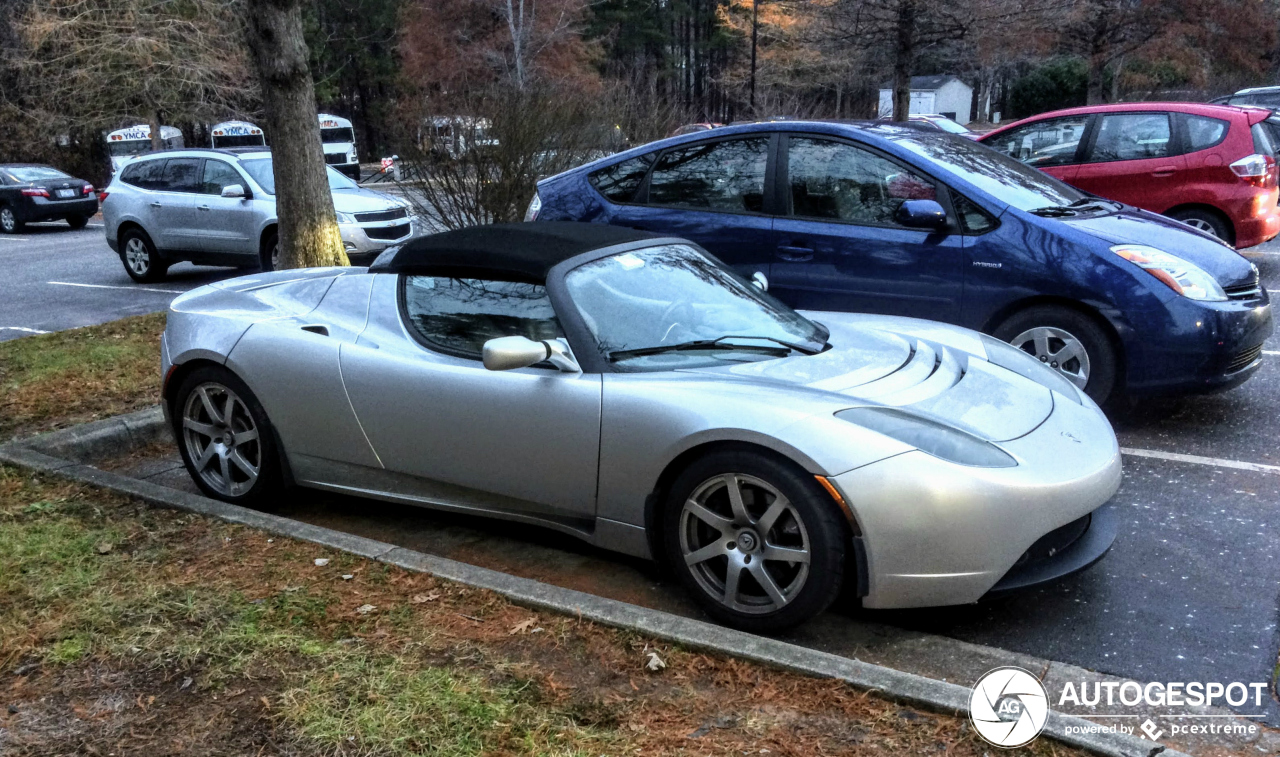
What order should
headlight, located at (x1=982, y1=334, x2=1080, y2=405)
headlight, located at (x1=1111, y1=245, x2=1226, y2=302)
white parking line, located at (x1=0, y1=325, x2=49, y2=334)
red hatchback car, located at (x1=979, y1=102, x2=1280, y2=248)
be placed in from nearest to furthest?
headlight, located at (x1=982, y1=334, x2=1080, y2=405), headlight, located at (x1=1111, y1=245, x2=1226, y2=302), red hatchback car, located at (x1=979, y1=102, x2=1280, y2=248), white parking line, located at (x1=0, y1=325, x2=49, y2=334)

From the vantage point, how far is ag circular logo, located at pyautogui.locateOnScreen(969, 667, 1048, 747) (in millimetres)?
2707

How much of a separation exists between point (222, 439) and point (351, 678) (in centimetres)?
209

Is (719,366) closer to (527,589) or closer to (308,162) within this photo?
(527,589)

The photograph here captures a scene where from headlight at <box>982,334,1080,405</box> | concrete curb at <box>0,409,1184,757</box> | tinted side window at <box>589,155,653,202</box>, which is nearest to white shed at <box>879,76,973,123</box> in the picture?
tinted side window at <box>589,155,653,202</box>

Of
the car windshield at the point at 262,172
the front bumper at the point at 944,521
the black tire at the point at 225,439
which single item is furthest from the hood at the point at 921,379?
the car windshield at the point at 262,172

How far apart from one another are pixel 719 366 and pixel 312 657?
5.61ft

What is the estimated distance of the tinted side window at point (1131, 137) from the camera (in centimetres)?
979

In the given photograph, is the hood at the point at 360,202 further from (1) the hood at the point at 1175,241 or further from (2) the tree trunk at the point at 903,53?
(2) the tree trunk at the point at 903,53

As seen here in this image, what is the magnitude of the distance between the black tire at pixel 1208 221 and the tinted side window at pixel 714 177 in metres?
5.42

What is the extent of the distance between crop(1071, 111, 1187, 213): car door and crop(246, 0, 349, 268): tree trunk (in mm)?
7036

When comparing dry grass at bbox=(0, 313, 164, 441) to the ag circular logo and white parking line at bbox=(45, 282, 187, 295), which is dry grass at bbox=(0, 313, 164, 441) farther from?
the ag circular logo

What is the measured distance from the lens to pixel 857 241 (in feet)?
19.6

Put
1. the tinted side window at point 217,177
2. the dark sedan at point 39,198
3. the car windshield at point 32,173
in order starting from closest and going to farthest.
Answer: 1. the tinted side window at point 217,177
2. the dark sedan at point 39,198
3. the car windshield at point 32,173

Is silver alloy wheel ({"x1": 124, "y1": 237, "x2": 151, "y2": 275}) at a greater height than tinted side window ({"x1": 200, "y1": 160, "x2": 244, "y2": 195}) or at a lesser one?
lesser
